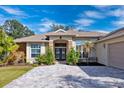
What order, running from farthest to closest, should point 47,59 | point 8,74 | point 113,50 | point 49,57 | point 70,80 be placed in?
1. point 47,59
2. point 49,57
3. point 113,50
4. point 8,74
5. point 70,80

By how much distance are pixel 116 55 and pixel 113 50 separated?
1.01m

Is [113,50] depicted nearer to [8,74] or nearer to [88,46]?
[88,46]

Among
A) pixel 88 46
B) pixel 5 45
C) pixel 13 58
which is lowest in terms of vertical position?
pixel 13 58

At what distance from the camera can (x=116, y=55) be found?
19.2 meters

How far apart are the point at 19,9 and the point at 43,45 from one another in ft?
90.6

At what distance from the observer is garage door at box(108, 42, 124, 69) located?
58.5ft

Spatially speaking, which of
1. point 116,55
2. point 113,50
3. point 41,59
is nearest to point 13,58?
point 41,59

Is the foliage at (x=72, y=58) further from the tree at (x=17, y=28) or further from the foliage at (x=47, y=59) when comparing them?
the tree at (x=17, y=28)

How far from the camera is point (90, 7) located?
52438 mm

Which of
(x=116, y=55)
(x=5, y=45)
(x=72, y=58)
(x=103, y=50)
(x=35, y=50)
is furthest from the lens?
(x=35, y=50)

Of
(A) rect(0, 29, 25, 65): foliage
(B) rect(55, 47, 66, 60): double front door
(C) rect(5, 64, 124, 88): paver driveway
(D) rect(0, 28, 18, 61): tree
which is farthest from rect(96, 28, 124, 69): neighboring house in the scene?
(D) rect(0, 28, 18, 61): tree
